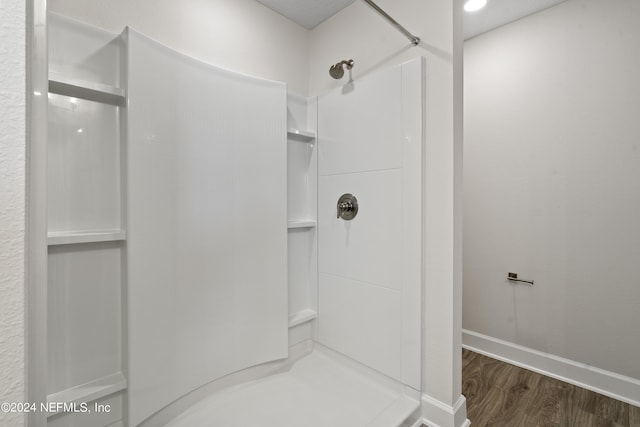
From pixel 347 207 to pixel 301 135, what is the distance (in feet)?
1.84

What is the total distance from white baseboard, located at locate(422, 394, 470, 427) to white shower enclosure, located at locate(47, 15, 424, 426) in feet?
0.16

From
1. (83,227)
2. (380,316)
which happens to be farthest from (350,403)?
(83,227)

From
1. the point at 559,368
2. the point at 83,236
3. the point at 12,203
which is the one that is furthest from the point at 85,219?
the point at 559,368

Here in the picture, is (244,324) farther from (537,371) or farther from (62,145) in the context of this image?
(537,371)

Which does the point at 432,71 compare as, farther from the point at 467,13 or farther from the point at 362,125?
the point at 467,13

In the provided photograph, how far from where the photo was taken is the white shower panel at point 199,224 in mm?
1097

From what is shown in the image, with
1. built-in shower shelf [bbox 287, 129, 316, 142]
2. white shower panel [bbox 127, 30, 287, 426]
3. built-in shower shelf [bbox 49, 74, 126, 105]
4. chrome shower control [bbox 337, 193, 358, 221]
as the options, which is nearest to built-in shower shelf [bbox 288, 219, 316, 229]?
white shower panel [bbox 127, 30, 287, 426]

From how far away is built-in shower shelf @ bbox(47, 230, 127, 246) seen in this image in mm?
952

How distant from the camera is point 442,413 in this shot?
4.04ft

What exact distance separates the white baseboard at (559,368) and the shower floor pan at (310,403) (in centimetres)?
98

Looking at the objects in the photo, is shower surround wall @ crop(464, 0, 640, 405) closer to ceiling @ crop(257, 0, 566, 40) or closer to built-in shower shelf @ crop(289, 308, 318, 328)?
ceiling @ crop(257, 0, 566, 40)

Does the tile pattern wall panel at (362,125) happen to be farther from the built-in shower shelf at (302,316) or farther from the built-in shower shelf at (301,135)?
the built-in shower shelf at (302,316)

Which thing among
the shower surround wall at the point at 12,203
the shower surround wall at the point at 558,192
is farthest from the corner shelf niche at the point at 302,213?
the shower surround wall at the point at 12,203

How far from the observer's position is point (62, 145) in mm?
1010
